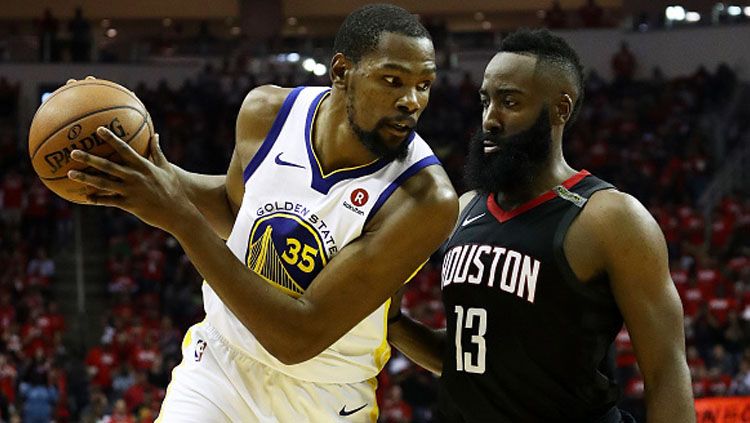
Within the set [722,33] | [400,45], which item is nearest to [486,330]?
[400,45]

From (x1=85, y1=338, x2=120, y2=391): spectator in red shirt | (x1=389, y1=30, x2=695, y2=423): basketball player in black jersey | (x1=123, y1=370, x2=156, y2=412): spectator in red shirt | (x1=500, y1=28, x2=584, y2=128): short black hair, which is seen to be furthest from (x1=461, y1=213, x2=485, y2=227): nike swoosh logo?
(x1=85, y1=338, x2=120, y2=391): spectator in red shirt

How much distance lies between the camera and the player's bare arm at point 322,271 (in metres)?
2.82

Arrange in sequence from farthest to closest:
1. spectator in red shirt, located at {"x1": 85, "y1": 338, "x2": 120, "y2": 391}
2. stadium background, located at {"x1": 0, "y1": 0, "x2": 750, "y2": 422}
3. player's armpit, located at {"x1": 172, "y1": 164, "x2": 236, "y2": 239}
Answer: spectator in red shirt, located at {"x1": 85, "y1": 338, "x2": 120, "y2": 391} → stadium background, located at {"x1": 0, "y1": 0, "x2": 750, "y2": 422} → player's armpit, located at {"x1": 172, "y1": 164, "x2": 236, "y2": 239}

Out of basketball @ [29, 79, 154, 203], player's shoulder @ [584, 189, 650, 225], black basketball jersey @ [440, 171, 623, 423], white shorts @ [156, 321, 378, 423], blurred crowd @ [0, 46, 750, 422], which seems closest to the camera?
basketball @ [29, 79, 154, 203]

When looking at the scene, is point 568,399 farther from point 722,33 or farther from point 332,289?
point 722,33

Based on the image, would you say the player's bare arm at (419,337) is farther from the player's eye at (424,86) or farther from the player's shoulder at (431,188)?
the player's eye at (424,86)

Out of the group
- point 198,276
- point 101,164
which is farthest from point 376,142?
point 198,276

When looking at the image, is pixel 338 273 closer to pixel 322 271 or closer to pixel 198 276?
pixel 322 271

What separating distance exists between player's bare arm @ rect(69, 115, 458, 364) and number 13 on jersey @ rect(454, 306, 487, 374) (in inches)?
9.0

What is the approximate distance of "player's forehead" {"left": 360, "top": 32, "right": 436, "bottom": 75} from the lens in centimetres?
336

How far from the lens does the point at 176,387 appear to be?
364cm

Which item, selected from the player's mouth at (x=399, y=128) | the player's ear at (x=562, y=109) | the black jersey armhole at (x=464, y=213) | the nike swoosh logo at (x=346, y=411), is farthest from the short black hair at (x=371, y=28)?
the nike swoosh logo at (x=346, y=411)

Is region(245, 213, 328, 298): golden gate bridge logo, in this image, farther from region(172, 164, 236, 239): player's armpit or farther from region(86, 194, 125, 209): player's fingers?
region(86, 194, 125, 209): player's fingers

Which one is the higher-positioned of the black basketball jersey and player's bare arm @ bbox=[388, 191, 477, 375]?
the black basketball jersey
